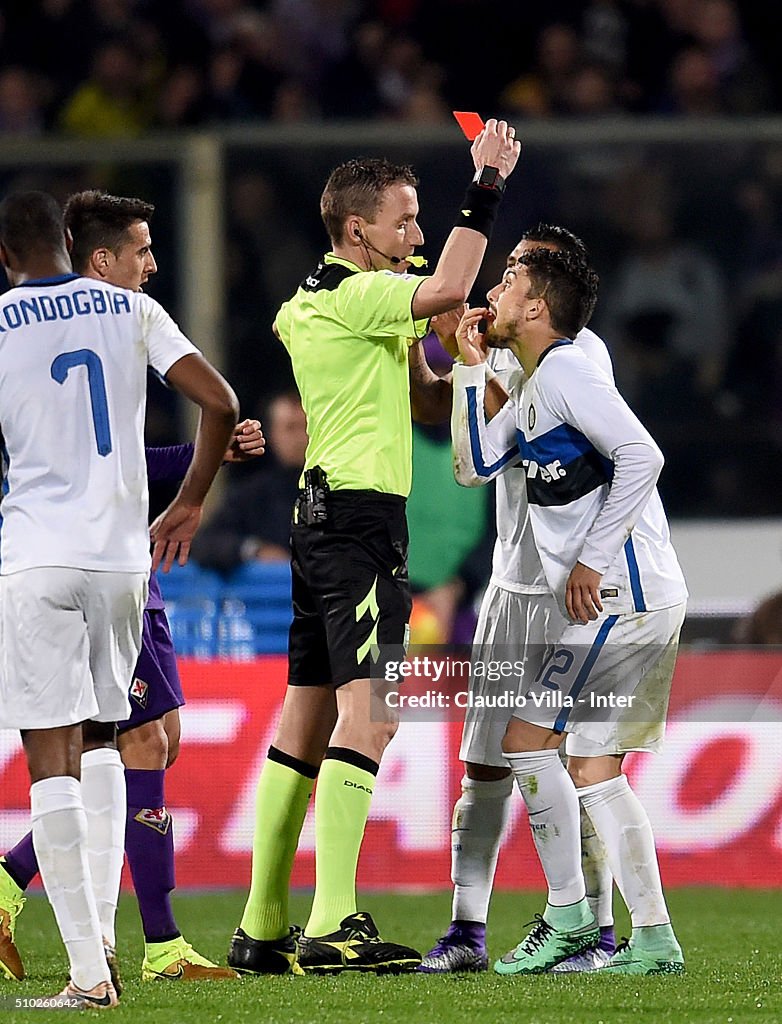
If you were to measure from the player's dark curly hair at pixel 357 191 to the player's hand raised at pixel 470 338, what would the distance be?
383 mm

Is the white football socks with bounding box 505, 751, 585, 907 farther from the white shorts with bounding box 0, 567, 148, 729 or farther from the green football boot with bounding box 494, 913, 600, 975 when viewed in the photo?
the white shorts with bounding box 0, 567, 148, 729

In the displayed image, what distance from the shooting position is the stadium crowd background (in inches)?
384

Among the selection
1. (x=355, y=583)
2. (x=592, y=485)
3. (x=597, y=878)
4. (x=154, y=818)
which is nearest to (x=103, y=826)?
(x=154, y=818)

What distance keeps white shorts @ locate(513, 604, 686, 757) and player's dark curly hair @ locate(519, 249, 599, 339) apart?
2.74 ft

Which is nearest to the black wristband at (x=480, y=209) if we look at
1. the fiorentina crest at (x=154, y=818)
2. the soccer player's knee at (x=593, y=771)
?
the soccer player's knee at (x=593, y=771)

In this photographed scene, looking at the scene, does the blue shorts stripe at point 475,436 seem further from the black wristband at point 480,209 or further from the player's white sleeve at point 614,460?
the black wristband at point 480,209

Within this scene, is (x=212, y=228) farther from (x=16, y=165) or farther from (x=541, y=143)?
(x=541, y=143)

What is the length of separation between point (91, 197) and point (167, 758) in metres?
1.62

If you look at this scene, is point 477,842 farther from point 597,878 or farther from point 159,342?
point 159,342

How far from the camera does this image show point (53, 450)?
4.27 meters

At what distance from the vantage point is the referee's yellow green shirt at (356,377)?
4957 mm

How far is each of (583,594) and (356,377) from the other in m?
0.86

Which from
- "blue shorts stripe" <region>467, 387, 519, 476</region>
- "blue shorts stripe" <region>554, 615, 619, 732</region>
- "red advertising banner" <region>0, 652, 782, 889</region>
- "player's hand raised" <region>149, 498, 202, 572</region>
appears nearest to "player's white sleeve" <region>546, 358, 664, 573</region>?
"blue shorts stripe" <region>554, 615, 619, 732</region>

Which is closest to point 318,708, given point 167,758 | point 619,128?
point 167,758
